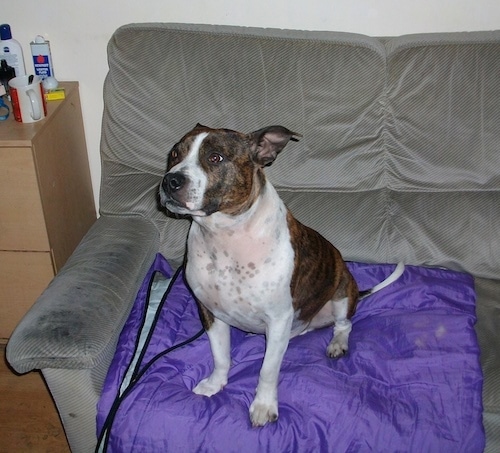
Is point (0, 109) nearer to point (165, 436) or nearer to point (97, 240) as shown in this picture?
point (97, 240)

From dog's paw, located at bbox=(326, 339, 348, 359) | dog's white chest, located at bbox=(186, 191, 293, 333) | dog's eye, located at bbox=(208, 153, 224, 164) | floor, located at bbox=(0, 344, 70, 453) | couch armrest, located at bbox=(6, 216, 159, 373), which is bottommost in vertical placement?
floor, located at bbox=(0, 344, 70, 453)

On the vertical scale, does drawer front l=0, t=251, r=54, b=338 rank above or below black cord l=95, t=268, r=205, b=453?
below

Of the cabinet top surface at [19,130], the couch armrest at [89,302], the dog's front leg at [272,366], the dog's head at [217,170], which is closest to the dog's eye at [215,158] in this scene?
the dog's head at [217,170]

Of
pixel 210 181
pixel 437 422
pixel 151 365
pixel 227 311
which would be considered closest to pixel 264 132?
pixel 210 181

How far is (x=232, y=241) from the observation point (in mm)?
1811

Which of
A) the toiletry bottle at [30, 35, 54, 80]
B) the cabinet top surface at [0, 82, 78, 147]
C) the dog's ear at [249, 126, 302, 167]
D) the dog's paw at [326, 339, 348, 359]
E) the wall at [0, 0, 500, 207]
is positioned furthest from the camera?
the toiletry bottle at [30, 35, 54, 80]

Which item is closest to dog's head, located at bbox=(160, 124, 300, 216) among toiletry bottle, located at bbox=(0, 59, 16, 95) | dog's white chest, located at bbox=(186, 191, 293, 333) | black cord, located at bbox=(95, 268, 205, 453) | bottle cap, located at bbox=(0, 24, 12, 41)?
dog's white chest, located at bbox=(186, 191, 293, 333)

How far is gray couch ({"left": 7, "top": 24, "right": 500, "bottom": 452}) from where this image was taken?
2.29 metres

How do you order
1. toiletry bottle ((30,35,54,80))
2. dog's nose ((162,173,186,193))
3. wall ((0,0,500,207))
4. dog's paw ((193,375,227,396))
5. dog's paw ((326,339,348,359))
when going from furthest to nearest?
1. toiletry bottle ((30,35,54,80))
2. wall ((0,0,500,207))
3. dog's paw ((326,339,348,359))
4. dog's paw ((193,375,227,396))
5. dog's nose ((162,173,186,193))

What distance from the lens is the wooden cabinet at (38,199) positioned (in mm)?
2297

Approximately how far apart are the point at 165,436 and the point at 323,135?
1232 mm

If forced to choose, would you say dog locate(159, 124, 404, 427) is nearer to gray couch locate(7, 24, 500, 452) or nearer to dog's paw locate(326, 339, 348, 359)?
dog's paw locate(326, 339, 348, 359)

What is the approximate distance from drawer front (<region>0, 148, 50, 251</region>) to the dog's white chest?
0.79m

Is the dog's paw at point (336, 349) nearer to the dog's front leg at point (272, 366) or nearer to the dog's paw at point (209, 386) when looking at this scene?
the dog's front leg at point (272, 366)
